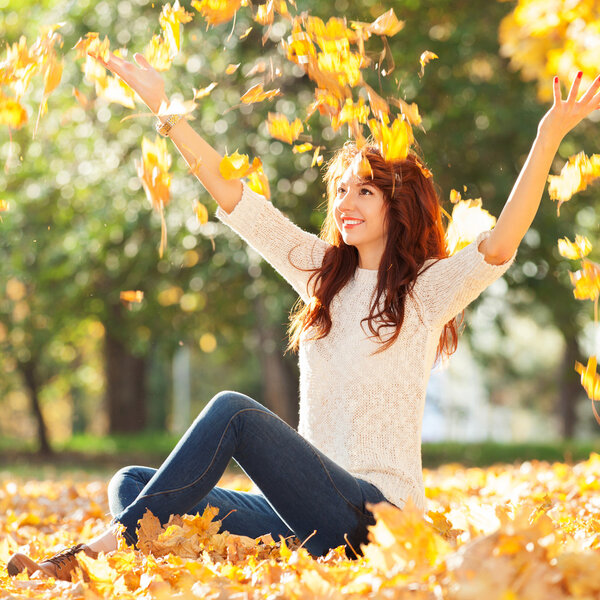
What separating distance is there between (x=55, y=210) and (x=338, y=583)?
9.76m

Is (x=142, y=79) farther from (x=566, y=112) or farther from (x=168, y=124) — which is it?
(x=566, y=112)

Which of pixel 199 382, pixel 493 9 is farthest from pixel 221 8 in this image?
pixel 199 382

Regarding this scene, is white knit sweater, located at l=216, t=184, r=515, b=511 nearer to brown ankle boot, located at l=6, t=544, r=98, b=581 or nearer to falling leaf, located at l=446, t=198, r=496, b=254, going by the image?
falling leaf, located at l=446, t=198, r=496, b=254

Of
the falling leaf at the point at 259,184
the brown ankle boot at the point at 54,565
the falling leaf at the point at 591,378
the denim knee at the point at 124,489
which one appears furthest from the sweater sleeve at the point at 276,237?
the brown ankle boot at the point at 54,565

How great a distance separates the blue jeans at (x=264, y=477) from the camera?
2512mm

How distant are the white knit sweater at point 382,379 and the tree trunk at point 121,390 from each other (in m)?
11.6

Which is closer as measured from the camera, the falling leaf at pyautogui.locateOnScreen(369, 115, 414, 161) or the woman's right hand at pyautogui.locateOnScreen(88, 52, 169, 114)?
the falling leaf at pyautogui.locateOnScreen(369, 115, 414, 161)

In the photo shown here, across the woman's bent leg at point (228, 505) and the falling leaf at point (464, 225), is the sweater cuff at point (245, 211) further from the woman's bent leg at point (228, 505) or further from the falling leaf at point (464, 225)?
the woman's bent leg at point (228, 505)

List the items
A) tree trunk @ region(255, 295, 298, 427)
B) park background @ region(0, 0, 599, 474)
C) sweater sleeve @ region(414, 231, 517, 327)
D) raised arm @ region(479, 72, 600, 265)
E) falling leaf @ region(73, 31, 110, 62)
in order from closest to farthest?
1. raised arm @ region(479, 72, 600, 265)
2. sweater sleeve @ region(414, 231, 517, 327)
3. falling leaf @ region(73, 31, 110, 62)
4. park background @ region(0, 0, 599, 474)
5. tree trunk @ region(255, 295, 298, 427)

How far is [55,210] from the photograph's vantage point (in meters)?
11.0

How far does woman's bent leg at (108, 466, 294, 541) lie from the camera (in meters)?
2.71

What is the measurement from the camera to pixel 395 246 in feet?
10.0

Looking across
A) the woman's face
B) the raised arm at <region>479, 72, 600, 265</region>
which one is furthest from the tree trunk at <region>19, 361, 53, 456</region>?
the raised arm at <region>479, 72, 600, 265</region>

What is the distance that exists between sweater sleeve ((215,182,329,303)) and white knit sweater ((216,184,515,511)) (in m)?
0.25
